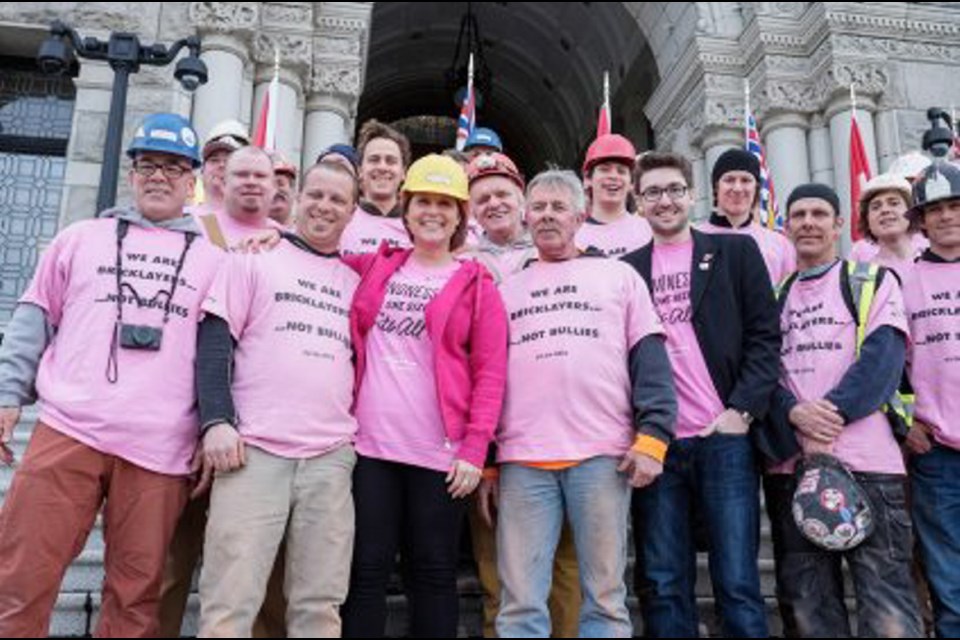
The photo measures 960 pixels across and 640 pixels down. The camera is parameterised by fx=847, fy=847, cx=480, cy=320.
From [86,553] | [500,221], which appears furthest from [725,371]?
[86,553]

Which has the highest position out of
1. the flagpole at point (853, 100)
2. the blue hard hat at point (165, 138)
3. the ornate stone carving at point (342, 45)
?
the ornate stone carving at point (342, 45)

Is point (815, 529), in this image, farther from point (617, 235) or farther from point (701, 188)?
point (701, 188)

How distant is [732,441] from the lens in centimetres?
348

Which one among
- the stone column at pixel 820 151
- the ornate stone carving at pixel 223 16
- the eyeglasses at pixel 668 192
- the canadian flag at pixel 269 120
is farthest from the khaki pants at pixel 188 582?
the stone column at pixel 820 151

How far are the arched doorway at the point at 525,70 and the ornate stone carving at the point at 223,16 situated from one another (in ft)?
22.5

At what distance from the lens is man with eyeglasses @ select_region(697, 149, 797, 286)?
451 cm

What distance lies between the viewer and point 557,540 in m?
3.29

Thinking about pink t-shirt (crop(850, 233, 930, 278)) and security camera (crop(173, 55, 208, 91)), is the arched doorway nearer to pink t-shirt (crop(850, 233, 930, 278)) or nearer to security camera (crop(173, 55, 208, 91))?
security camera (crop(173, 55, 208, 91))

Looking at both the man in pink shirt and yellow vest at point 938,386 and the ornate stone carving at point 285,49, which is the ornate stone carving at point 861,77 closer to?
the ornate stone carving at point 285,49

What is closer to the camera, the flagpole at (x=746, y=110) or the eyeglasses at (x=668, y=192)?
the eyeglasses at (x=668, y=192)

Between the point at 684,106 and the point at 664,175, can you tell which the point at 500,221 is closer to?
the point at 664,175

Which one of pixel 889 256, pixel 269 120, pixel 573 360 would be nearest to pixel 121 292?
pixel 573 360

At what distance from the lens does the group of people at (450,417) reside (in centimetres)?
307

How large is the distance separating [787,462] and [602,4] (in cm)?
1259
